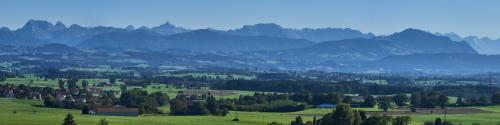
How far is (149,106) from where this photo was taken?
336 feet

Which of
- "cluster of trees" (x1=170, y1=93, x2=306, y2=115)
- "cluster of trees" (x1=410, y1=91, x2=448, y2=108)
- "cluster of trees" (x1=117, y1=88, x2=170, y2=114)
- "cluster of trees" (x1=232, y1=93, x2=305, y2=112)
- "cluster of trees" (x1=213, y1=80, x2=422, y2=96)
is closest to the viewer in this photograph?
"cluster of trees" (x1=170, y1=93, x2=306, y2=115)

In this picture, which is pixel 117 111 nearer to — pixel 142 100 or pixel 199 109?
pixel 199 109

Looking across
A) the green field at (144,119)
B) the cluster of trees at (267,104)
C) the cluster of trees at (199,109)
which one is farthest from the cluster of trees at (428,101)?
the cluster of trees at (199,109)

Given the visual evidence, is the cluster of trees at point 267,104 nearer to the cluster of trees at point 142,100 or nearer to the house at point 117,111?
the cluster of trees at point 142,100

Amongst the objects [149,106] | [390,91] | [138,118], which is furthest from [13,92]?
[390,91]

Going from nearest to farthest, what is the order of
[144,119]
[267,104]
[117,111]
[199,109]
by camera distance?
1. [144,119]
2. [117,111]
3. [199,109]
4. [267,104]

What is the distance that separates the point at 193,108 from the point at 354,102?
27239 mm

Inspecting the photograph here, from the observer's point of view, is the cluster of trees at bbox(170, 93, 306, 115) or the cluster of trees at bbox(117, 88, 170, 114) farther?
the cluster of trees at bbox(117, 88, 170, 114)

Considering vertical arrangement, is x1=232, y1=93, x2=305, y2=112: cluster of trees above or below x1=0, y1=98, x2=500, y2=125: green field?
A: above

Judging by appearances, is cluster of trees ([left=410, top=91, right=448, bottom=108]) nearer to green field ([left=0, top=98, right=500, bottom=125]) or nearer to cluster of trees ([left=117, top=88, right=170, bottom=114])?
green field ([left=0, top=98, right=500, bottom=125])

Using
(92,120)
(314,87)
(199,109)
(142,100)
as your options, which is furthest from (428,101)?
(92,120)

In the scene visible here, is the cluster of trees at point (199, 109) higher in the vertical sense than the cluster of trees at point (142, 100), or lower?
lower

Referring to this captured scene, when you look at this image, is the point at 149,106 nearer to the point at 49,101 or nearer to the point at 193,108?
the point at 193,108

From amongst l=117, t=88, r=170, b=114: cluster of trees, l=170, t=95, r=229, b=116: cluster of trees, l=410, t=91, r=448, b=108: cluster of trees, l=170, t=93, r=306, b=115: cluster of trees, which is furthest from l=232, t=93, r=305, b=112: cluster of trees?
l=410, t=91, r=448, b=108: cluster of trees
